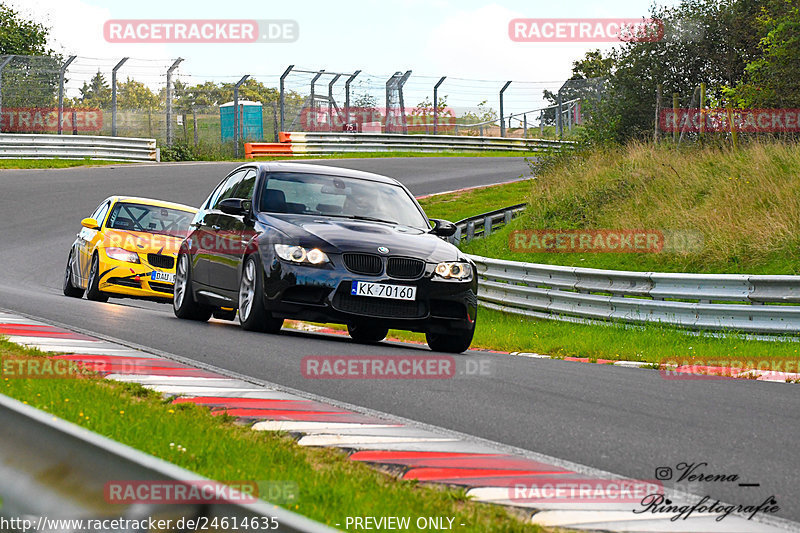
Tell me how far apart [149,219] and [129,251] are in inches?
43.4

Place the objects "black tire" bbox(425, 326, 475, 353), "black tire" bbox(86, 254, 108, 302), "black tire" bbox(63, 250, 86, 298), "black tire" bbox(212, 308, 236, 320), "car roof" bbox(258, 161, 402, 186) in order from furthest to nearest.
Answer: "black tire" bbox(63, 250, 86, 298), "black tire" bbox(86, 254, 108, 302), "black tire" bbox(212, 308, 236, 320), "car roof" bbox(258, 161, 402, 186), "black tire" bbox(425, 326, 475, 353)

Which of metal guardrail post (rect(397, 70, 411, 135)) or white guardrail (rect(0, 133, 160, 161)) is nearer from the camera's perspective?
white guardrail (rect(0, 133, 160, 161))

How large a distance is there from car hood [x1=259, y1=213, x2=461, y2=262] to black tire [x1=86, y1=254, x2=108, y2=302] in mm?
5361

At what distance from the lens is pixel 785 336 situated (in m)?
12.5

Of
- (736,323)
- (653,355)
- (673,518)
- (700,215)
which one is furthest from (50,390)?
(700,215)

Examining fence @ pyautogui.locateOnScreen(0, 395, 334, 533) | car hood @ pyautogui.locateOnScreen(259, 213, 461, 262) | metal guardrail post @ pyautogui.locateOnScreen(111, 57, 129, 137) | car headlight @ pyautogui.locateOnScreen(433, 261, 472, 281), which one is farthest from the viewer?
metal guardrail post @ pyautogui.locateOnScreen(111, 57, 129, 137)

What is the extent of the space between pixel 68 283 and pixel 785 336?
10307 millimetres

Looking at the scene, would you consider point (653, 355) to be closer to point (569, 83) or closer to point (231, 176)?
point (231, 176)

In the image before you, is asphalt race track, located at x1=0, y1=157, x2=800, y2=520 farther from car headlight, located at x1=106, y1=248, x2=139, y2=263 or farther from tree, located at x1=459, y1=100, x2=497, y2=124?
tree, located at x1=459, y1=100, x2=497, y2=124

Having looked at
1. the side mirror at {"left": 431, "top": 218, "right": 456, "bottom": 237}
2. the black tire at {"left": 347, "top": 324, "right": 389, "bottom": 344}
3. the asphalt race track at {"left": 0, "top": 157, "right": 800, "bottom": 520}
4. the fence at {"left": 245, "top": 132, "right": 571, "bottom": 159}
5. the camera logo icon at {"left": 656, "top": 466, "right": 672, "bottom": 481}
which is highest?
the fence at {"left": 245, "top": 132, "right": 571, "bottom": 159}

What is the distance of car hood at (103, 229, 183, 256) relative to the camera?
14797mm

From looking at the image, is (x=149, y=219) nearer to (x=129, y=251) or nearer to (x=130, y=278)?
(x=129, y=251)

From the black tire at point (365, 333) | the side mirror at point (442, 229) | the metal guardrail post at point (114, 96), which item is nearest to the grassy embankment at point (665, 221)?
the black tire at point (365, 333)

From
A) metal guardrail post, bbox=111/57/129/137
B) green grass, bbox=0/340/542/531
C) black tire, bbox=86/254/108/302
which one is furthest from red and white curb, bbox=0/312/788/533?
metal guardrail post, bbox=111/57/129/137
